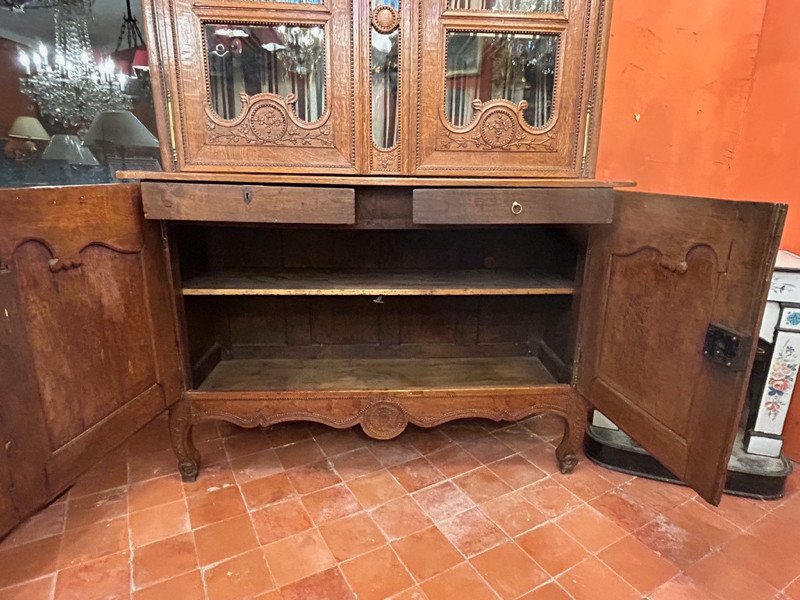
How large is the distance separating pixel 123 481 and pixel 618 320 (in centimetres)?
182

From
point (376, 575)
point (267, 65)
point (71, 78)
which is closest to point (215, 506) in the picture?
point (376, 575)

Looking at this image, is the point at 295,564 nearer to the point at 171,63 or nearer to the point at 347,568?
the point at 347,568

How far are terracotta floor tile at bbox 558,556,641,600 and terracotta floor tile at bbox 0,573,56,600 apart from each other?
1.38 metres

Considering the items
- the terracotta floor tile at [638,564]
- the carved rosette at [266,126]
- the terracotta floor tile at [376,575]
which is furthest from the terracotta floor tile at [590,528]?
the carved rosette at [266,126]

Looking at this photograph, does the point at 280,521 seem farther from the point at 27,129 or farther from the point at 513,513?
the point at 27,129

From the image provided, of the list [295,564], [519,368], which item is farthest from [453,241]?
[295,564]

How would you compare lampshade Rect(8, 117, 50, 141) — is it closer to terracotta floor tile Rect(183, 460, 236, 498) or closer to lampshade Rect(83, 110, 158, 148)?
lampshade Rect(83, 110, 158, 148)

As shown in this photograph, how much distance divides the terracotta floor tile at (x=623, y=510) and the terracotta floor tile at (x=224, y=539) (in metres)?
1.15

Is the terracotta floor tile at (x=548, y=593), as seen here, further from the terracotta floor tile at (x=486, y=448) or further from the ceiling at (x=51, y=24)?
the ceiling at (x=51, y=24)

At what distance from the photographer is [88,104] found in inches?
75.5

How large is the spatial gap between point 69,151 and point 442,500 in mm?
2061

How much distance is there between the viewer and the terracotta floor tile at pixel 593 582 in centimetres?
119

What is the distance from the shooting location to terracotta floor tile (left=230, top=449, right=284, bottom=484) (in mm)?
1678

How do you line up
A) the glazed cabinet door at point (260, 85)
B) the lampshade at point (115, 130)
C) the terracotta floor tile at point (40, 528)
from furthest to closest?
1. the lampshade at point (115, 130)
2. the terracotta floor tile at point (40, 528)
3. the glazed cabinet door at point (260, 85)
